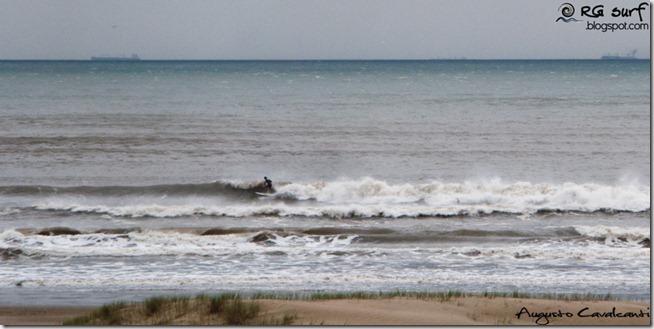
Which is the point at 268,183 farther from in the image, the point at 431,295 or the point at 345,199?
the point at 431,295

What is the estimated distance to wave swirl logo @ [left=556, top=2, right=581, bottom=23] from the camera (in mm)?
7555

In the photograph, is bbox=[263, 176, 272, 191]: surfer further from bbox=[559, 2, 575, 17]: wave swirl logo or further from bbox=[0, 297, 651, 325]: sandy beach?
bbox=[559, 2, 575, 17]: wave swirl logo

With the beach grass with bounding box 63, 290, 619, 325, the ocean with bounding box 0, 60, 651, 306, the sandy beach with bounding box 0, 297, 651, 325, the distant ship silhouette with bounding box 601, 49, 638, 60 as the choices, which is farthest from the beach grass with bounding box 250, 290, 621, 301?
the distant ship silhouette with bounding box 601, 49, 638, 60

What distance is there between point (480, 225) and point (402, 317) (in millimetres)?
4649

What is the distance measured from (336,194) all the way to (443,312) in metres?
5.85

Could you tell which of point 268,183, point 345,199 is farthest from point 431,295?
point 268,183

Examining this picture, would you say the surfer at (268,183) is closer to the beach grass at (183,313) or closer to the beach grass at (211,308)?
the beach grass at (211,308)

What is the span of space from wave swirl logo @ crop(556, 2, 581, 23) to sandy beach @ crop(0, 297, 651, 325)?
3.03m

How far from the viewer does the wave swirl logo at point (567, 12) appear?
7.55 m

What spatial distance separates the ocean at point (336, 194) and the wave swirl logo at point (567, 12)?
1860 mm

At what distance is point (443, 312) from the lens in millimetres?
6199

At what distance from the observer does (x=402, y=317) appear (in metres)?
6.02

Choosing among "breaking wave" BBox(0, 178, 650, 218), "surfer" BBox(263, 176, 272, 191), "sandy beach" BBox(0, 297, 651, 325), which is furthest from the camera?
"surfer" BBox(263, 176, 272, 191)

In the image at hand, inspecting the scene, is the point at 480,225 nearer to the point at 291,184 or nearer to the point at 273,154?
the point at 291,184
